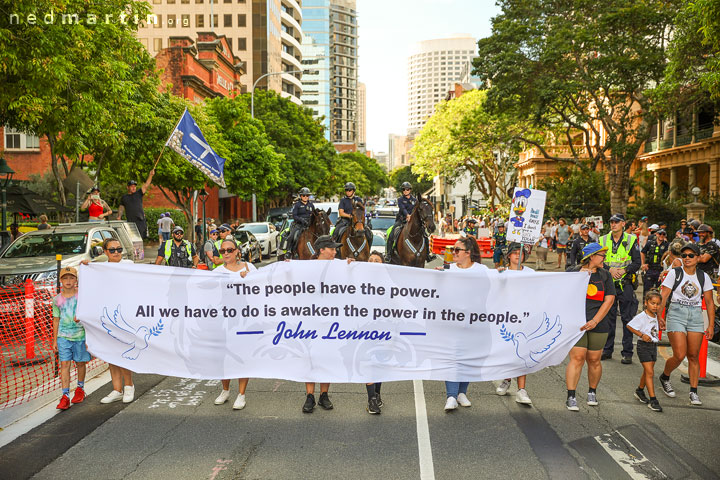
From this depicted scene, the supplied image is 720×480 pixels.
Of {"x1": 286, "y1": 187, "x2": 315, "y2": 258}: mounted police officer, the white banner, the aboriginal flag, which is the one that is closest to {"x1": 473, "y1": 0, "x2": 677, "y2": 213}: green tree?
{"x1": 286, "y1": 187, "x2": 315, "y2": 258}: mounted police officer

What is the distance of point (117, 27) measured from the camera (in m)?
16.9

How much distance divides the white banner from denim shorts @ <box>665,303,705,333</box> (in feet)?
4.47

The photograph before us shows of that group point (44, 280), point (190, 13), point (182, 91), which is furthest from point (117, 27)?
point (190, 13)

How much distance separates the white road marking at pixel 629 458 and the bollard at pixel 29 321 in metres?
7.49

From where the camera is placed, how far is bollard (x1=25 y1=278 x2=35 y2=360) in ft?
28.5

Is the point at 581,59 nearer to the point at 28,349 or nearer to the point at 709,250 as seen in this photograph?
the point at 709,250

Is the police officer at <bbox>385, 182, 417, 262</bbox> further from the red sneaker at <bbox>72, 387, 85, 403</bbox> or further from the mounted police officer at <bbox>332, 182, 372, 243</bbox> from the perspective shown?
the red sneaker at <bbox>72, 387, 85, 403</bbox>

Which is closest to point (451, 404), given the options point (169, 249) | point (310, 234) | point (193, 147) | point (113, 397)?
point (113, 397)

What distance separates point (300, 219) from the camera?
12898mm

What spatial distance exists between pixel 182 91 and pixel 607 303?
1528 inches

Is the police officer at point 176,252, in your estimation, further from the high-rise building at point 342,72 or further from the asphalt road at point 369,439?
the high-rise building at point 342,72

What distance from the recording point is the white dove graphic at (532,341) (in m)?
6.81

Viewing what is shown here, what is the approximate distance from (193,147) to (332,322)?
32.4 feet

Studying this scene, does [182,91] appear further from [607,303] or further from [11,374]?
[607,303]
